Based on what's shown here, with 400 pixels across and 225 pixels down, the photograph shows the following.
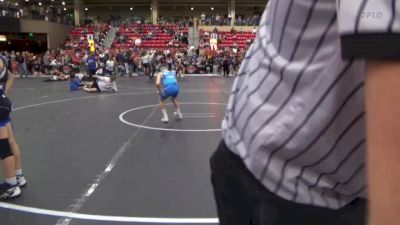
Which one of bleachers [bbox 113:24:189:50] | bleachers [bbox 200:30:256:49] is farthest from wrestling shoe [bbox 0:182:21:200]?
bleachers [bbox 200:30:256:49]

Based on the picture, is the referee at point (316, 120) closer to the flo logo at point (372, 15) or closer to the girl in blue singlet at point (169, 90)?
the flo logo at point (372, 15)

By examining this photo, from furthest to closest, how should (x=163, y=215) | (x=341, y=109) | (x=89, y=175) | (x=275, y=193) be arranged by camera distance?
(x=89, y=175) < (x=163, y=215) < (x=275, y=193) < (x=341, y=109)

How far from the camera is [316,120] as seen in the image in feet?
2.93

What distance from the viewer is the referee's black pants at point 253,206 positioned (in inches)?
41.6

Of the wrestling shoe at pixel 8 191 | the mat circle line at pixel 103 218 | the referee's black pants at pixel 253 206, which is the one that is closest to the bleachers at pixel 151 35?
the wrestling shoe at pixel 8 191

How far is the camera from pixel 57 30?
43531mm

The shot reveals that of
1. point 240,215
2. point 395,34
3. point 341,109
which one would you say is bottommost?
point 240,215

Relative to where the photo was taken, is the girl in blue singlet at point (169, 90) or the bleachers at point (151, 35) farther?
the bleachers at point (151, 35)

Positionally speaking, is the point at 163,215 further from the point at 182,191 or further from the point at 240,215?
the point at 240,215

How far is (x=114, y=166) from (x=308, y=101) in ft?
19.6

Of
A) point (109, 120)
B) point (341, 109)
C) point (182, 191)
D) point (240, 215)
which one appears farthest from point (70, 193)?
point (109, 120)

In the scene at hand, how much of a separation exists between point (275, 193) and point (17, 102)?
15.0m

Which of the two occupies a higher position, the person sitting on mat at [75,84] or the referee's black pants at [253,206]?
the referee's black pants at [253,206]

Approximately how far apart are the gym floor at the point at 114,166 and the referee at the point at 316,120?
11.6 ft
